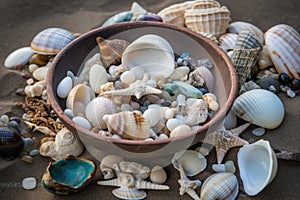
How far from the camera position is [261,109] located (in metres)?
1.92

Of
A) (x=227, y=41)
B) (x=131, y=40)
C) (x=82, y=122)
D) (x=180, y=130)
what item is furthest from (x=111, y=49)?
(x=227, y=41)

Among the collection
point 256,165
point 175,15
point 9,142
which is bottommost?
point 256,165

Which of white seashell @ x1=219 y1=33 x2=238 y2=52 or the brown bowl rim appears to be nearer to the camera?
the brown bowl rim

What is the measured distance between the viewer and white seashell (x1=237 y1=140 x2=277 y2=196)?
1.65m

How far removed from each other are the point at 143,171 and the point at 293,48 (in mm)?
1056

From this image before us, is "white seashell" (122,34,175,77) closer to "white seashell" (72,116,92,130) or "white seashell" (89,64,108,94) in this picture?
"white seashell" (89,64,108,94)

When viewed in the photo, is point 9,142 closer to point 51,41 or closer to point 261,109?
point 51,41

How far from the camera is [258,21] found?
261 centimetres

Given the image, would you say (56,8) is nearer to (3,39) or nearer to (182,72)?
(3,39)

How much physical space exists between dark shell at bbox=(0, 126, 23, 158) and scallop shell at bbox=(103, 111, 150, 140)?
416mm

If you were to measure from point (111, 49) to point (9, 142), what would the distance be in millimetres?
610

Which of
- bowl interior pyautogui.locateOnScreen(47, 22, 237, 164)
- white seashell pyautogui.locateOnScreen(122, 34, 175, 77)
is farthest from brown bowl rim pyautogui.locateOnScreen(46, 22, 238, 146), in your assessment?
white seashell pyautogui.locateOnScreen(122, 34, 175, 77)

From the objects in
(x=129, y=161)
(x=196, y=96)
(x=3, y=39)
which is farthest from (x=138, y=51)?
(x=3, y=39)

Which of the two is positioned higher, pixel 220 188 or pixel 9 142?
pixel 9 142
